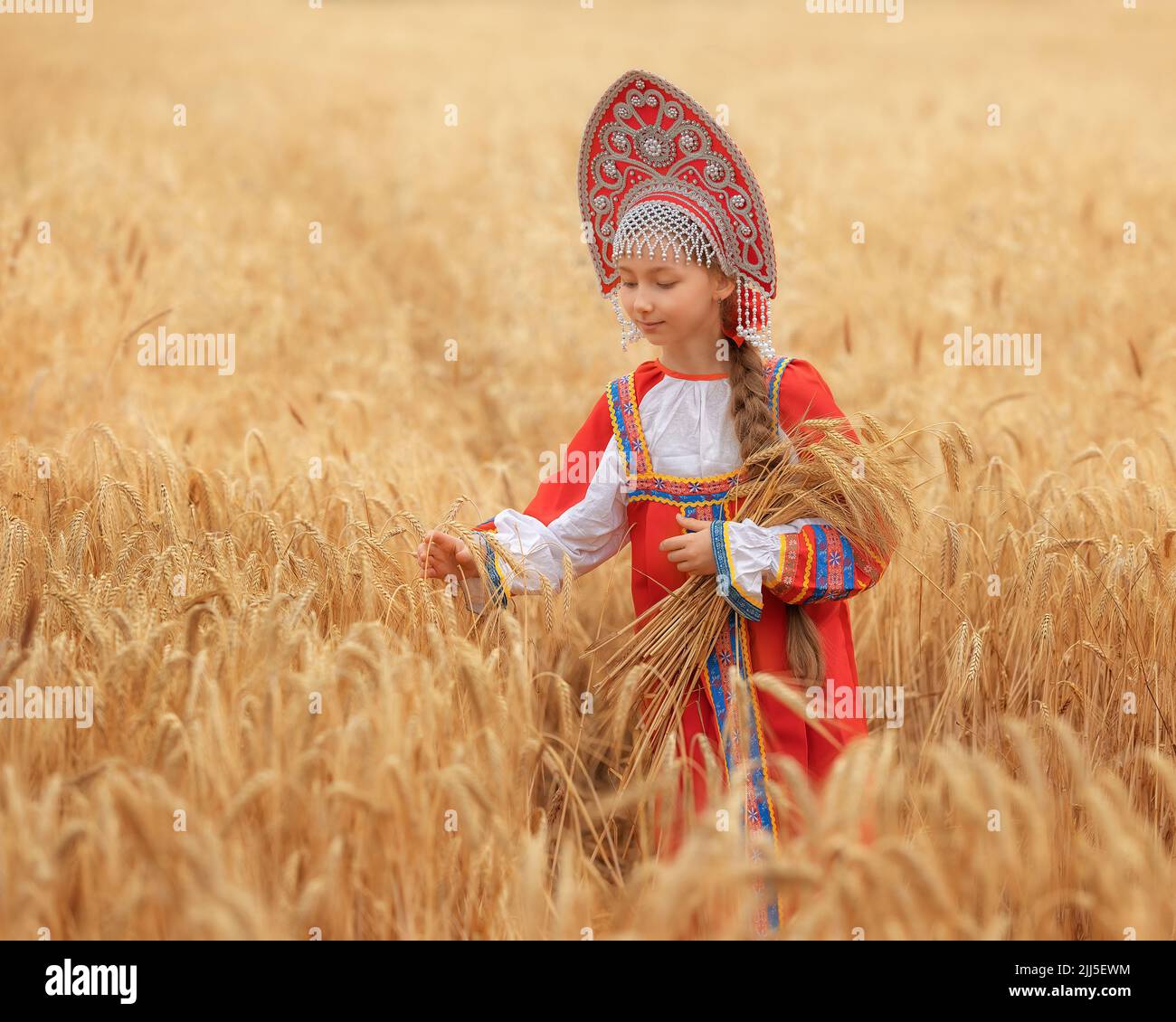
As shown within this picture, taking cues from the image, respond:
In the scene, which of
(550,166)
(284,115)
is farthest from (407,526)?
(284,115)

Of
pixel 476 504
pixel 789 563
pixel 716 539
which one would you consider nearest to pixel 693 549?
pixel 716 539

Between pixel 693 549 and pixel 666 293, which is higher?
pixel 666 293

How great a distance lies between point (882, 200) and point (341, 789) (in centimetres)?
608

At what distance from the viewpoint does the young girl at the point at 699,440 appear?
227 cm

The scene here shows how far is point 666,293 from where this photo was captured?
7.54ft

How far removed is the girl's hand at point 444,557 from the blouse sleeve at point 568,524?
38 mm

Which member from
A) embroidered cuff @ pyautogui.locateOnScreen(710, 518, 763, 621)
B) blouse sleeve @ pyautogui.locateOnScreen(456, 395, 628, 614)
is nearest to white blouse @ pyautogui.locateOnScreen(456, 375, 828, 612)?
blouse sleeve @ pyautogui.locateOnScreen(456, 395, 628, 614)

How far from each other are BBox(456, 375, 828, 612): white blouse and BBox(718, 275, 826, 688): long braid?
0.14ft

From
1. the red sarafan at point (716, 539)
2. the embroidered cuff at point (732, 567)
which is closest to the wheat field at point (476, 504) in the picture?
the red sarafan at point (716, 539)

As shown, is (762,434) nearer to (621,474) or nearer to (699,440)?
(699,440)

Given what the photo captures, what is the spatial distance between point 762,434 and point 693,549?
0.93 ft
